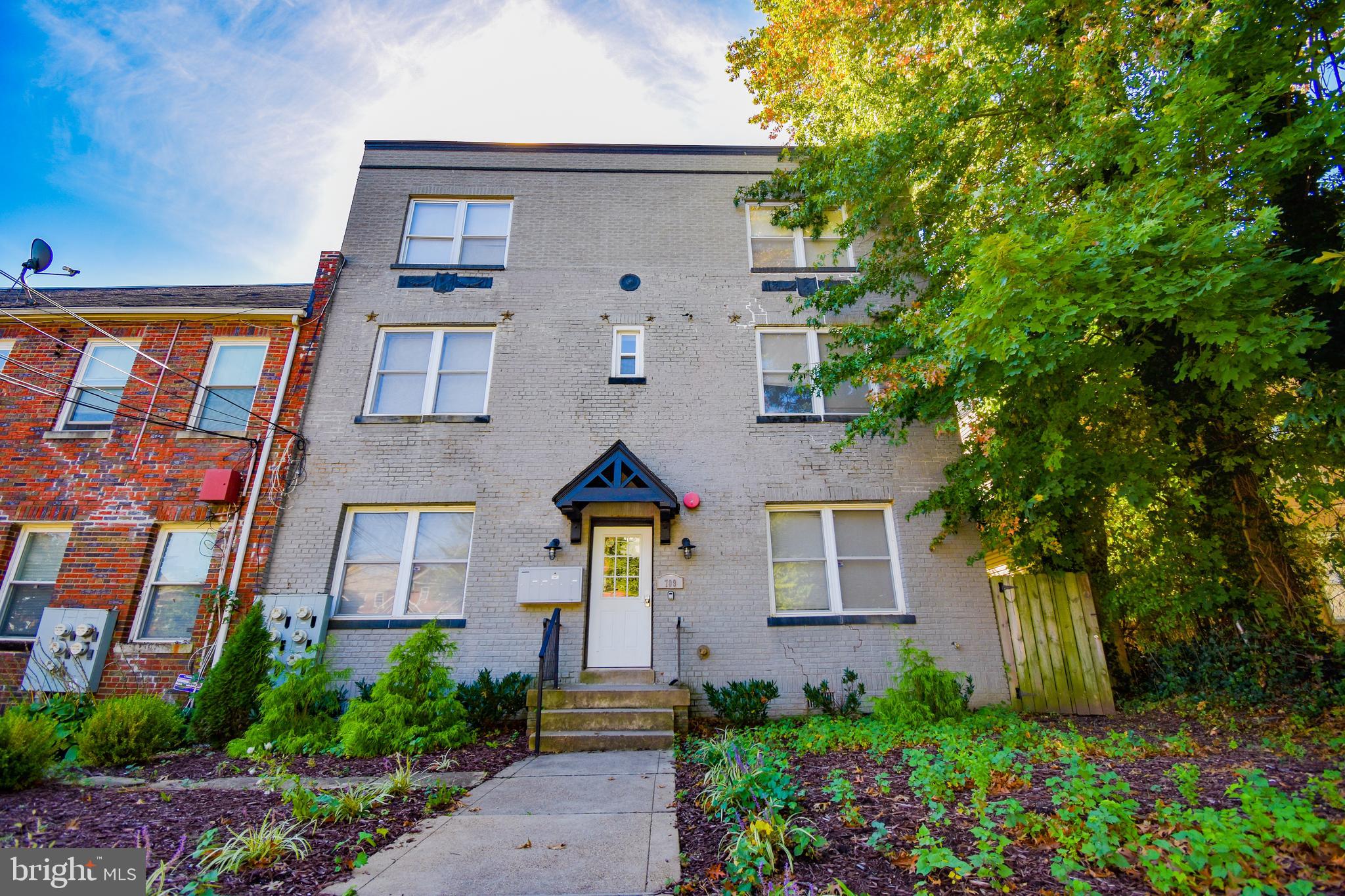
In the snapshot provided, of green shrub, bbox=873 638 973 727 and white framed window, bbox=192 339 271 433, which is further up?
white framed window, bbox=192 339 271 433

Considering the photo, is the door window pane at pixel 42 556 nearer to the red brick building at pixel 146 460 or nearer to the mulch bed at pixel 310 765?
the red brick building at pixel 146 460

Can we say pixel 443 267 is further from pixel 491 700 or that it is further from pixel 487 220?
pixel 491 700

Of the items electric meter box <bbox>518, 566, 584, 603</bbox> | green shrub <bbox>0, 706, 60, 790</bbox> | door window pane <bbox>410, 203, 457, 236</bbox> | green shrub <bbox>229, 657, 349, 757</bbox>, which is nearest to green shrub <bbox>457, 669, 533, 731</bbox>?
electric meter box <bbox>518, 566, 584, 603</bbox>

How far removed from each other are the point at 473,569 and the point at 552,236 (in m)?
5.93

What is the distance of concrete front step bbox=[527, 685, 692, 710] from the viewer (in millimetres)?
6746

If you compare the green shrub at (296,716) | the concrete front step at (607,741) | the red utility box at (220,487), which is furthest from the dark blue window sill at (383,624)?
the red utility box at (220,487)

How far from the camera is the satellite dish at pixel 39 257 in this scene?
6891mm

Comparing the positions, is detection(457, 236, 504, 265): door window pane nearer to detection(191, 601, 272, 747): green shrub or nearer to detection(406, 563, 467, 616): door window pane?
detection(406, 563, 467, 616): door window pane

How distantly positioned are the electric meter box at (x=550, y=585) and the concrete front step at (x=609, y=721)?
161 centimetres

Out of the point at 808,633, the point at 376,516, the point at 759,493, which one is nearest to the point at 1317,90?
the point at 759,493

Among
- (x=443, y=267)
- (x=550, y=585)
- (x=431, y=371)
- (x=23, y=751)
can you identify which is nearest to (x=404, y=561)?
(x=550, y=585)

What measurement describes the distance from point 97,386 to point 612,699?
961cm

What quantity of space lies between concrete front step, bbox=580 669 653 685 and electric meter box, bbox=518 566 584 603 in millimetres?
988

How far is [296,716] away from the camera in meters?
6.42
